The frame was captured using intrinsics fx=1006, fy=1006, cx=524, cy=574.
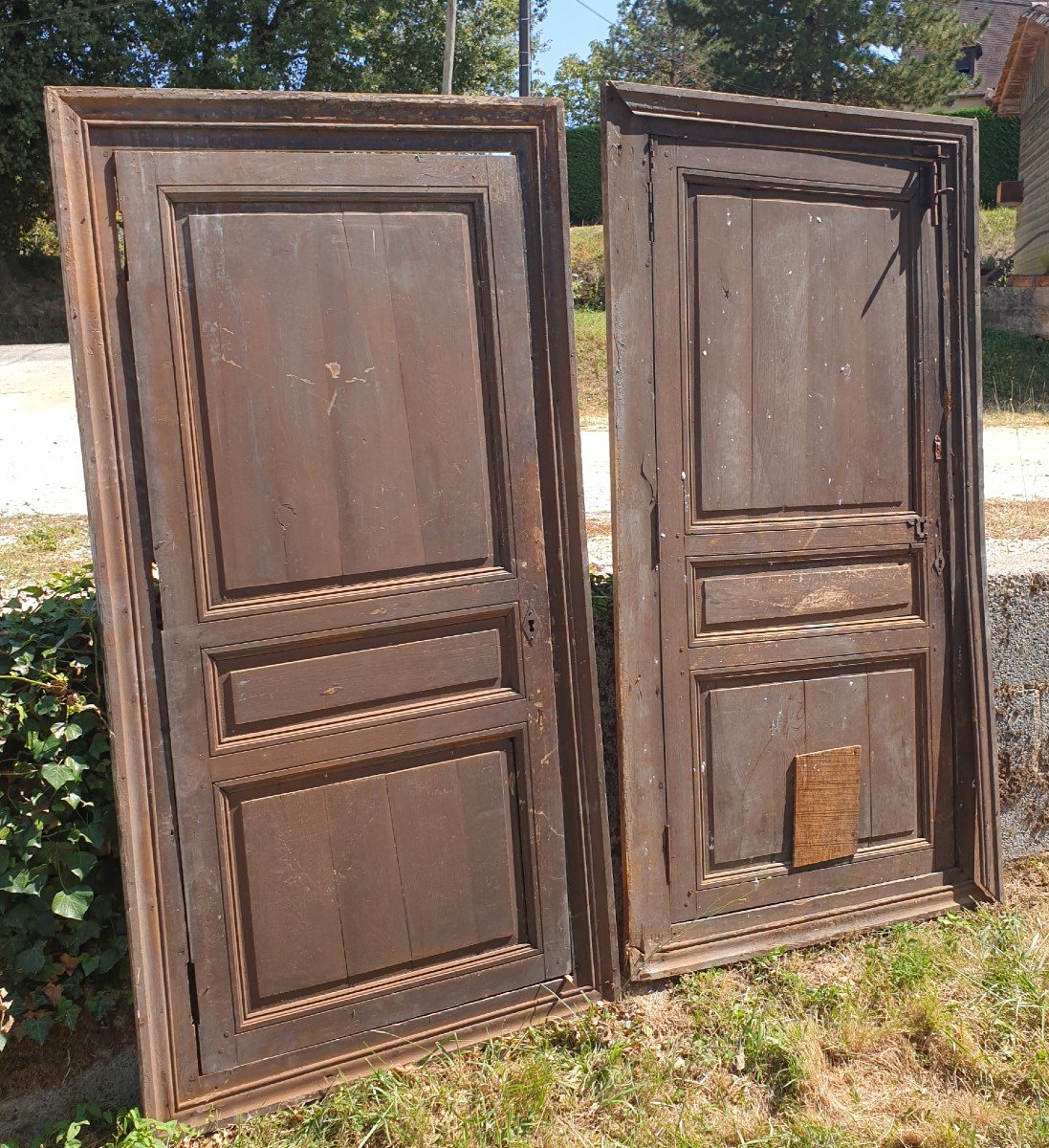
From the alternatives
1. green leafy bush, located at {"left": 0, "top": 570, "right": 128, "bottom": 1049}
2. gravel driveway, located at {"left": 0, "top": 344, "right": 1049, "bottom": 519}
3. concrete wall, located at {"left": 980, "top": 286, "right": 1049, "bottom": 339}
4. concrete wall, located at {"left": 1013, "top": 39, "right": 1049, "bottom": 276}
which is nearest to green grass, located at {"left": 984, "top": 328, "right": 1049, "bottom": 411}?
concrete wall, located at {"left": 980, "top": 286, "right": 1049, "bottom": 339}

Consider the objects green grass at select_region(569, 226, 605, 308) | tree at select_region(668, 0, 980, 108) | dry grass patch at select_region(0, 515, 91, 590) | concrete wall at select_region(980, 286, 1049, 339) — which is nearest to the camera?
dry grass patch at select_region(0, 515, 91, 590)

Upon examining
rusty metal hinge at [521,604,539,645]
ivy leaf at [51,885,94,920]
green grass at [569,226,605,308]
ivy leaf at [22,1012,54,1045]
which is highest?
green grass at [569,226,605,308]

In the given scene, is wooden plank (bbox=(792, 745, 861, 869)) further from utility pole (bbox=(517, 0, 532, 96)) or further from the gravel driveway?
utility pole (bbox=(517, 0, 532, 96))

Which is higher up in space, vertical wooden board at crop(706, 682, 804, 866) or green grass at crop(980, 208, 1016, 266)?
green grass at crop(980, 208, 1016, 266)

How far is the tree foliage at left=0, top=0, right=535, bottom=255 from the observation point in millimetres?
19672

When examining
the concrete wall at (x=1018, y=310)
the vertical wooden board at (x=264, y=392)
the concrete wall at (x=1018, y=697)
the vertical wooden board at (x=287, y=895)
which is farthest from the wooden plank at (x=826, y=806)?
the concrete wall at (x=1018, y=310)

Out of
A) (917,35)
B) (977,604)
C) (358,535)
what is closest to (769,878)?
(977,604)

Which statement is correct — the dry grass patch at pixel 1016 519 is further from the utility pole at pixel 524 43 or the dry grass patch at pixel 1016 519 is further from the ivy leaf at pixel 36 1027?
the utility pole at pixel 524 43

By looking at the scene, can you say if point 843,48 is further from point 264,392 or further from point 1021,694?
point 264,392

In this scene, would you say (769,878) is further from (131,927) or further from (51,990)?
(51,990)

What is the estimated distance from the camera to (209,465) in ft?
7.78

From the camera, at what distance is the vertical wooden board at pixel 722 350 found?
2.84m

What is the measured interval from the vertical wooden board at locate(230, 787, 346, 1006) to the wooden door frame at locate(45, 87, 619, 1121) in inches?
6.4

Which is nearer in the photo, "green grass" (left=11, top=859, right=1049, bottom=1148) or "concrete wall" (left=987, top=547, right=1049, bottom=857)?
"green grass" (left=11, top=859, right=1049, bottom=1148)
